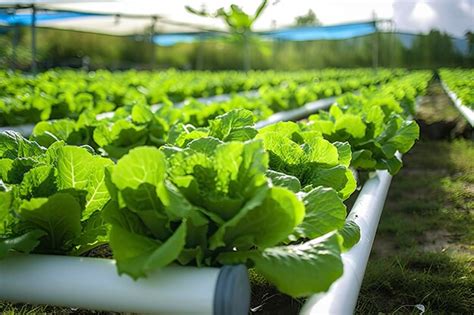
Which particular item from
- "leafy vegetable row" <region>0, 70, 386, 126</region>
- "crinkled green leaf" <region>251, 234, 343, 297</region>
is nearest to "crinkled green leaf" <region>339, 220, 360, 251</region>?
"crinkled green leaf" <region>251, 234, 343, 297</region>

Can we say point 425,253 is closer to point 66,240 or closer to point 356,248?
point 356,248

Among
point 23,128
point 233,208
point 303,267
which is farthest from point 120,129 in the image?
A: point 303,267

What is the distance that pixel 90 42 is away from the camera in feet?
71.9

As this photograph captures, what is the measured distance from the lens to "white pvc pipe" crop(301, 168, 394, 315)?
1.40 m

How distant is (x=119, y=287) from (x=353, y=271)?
0.67 meters

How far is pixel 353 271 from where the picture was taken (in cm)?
164

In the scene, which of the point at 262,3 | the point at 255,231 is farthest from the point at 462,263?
the point at 262,3

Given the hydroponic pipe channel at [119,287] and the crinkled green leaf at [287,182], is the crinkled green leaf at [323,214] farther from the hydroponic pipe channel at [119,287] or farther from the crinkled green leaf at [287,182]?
the hydroponic pipe channel at [119,287]

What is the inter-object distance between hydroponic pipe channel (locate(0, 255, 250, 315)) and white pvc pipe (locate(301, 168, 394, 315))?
7.2 inches

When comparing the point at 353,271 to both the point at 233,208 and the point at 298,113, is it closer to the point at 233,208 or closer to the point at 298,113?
the point at 233,208

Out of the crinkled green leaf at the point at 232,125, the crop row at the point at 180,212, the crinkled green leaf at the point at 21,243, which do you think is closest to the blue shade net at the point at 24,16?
the crinkled green leaf at the point at 232,125

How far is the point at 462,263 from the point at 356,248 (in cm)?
128

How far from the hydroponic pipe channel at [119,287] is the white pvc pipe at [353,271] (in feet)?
0.60

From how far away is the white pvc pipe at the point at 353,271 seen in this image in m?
1.40
